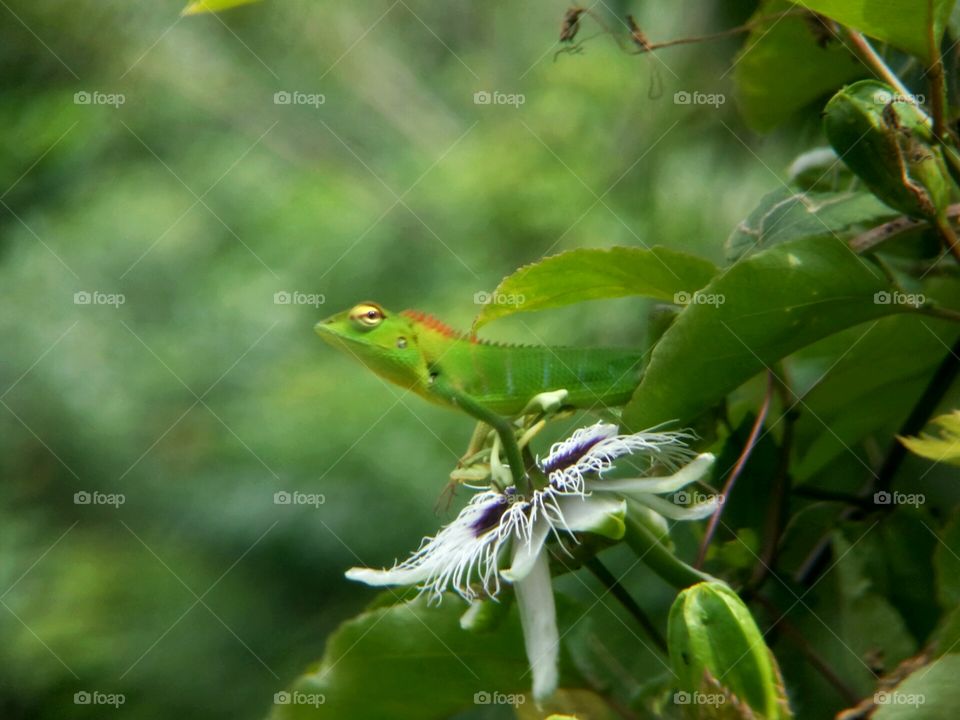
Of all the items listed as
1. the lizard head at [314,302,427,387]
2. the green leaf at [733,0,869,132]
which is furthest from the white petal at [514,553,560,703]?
the green leaf at [733,0,869,132]

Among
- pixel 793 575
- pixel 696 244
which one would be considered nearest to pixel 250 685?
pixel 696 244

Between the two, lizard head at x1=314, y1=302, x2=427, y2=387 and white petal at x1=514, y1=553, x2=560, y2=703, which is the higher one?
lizard head at x1=314, y1=302, x2=427, y2=387

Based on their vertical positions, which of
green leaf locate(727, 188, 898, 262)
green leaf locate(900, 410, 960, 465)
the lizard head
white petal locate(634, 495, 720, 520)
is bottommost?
white petal locate(634, 495, 720, 520)

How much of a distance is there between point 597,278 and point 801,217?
0.16 meters

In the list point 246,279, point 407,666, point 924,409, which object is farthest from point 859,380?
point 246,279

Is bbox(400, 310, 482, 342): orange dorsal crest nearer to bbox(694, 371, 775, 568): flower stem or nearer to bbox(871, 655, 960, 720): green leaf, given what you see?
bbox(694, 371, 775, 568): flower stem

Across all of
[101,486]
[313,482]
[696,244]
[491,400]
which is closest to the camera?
[491,400]

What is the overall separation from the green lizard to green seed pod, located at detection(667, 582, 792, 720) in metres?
0.24

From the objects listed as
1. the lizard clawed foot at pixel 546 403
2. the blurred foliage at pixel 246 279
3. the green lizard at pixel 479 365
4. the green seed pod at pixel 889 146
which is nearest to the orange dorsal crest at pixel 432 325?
the green lizard at pixel 479 365

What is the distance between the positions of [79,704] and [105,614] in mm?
143

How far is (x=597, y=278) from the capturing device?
65cm

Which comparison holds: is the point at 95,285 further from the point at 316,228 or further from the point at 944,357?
the point at 944,357

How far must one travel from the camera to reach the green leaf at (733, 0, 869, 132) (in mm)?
834

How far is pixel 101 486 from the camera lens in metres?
1.65
